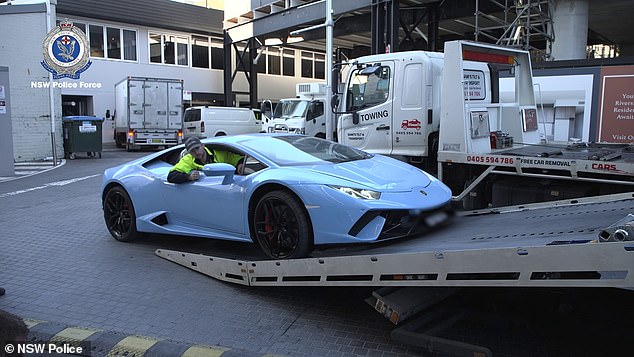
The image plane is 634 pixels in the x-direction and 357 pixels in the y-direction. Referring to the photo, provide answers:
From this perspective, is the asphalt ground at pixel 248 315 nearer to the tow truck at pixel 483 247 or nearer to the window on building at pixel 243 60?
the tow truck at pixel 483 247

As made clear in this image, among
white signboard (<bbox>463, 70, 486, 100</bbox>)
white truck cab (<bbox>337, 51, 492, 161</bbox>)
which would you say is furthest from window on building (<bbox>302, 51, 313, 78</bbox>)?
white signboard (<bbox>463, 70, 486, 100</bbox>)

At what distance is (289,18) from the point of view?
2342 cm

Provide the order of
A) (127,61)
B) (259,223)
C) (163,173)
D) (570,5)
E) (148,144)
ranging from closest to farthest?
(259,223) < (163,173) < (570,5) < (148,144) < (127,61)

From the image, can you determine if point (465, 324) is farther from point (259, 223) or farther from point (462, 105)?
point (462, 105)

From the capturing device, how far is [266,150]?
5.57 meters

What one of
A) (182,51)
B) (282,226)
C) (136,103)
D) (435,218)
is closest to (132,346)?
(282,226)

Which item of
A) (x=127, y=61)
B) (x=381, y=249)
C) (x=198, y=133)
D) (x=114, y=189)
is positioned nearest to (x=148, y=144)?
(x=198, y=133)

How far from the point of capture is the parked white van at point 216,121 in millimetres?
25109

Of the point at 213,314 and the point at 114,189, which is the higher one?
the point at 114,189

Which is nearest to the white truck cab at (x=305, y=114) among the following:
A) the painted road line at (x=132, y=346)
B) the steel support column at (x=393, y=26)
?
the steel support column at (x=393, y=26)

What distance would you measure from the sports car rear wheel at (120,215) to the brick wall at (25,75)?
13.2 meters

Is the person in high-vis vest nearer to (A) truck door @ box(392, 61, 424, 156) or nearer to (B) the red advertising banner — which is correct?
(A) truck door @ box(392, 61, 424, 156)

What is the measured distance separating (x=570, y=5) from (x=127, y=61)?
23404 millimetres

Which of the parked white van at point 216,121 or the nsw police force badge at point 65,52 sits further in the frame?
the parked white van at point 216,121
